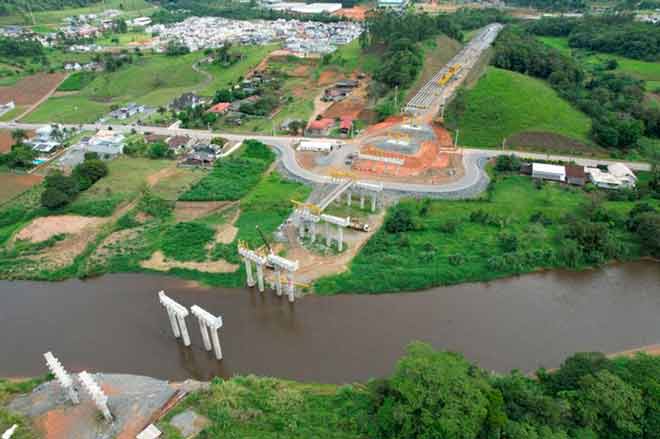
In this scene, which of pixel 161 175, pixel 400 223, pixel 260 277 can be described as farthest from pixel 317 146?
pixel 260 277

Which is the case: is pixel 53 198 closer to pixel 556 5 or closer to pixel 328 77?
pixel 328 77

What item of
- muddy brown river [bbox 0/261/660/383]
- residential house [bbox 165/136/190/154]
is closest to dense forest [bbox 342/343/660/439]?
muddy brown river [bbox 0/261/660/383]

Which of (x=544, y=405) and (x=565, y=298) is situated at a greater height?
(x=544, y=405)

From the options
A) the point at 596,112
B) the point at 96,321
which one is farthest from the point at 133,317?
the point at 596,112

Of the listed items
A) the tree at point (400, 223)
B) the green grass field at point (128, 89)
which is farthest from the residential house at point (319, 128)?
the green grass field at point (128, 89)

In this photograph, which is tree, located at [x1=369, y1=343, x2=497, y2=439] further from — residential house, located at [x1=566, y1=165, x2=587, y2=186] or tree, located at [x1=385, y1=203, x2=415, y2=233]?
residential house, located at [x1=566, y1=165, x2=587, y2=186]

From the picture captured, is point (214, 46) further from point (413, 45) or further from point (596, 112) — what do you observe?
point (596, 112)

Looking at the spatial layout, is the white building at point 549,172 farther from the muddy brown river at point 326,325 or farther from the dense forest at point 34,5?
the dense forest at point 34,5
